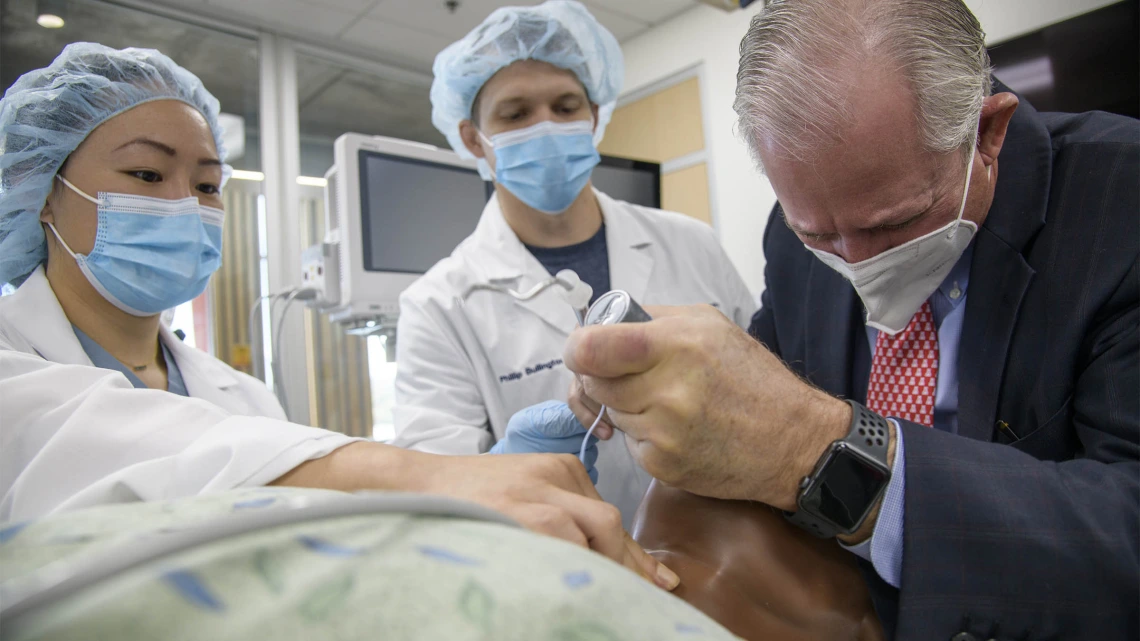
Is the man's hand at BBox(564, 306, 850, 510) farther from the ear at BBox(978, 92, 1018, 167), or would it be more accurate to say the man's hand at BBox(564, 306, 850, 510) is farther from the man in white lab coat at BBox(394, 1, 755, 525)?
the man in white lab coat at BBox(394, 1, 755, 525)

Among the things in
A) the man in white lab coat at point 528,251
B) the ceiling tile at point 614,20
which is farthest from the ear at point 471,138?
the ceiling tile at point 614,20

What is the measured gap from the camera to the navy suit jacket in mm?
716

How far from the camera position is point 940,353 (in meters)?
1.03

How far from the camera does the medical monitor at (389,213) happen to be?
89.9 inches

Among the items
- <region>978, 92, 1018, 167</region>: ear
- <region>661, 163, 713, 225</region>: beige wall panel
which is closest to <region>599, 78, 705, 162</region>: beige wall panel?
<region>661, 163, 713, 225</region>: beige wall panel

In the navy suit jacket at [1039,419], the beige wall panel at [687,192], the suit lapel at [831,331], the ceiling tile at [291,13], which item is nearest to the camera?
the navy suit jacket at [1039,419]

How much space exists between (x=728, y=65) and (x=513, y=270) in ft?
2.74

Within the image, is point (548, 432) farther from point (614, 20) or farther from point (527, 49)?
point (614, 20)

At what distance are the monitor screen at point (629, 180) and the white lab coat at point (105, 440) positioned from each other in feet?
7.19

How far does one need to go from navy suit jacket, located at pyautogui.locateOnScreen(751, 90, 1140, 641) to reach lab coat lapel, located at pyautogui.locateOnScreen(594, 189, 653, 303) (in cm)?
65

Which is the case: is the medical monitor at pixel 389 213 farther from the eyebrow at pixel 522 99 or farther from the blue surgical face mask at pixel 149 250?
the blue surgical face mask at pixel 149 250

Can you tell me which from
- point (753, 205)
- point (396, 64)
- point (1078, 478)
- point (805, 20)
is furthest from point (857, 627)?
point (396, 64)

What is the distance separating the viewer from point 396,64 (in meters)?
3.38

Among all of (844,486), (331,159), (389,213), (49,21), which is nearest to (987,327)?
(844,486)
